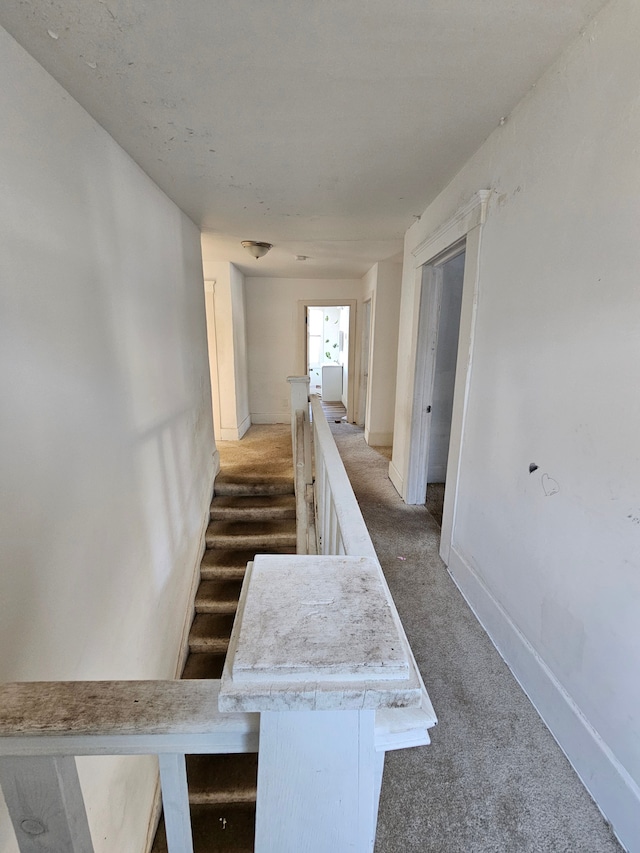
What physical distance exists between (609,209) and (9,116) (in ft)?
5.59

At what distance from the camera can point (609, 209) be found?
105 centimetres

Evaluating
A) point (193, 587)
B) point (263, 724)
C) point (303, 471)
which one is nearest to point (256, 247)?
point (303, 471)

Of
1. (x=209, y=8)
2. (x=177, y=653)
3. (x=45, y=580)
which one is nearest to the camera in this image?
(x=209, y=8)

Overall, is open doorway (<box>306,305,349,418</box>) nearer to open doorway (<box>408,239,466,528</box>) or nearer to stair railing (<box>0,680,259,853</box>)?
open doorway (<box>408,239,466,528</box>)

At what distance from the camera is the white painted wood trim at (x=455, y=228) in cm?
176

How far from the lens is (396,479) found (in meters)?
3.51

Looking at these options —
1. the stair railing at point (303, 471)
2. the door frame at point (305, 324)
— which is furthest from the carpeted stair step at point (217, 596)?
the door frame at point (305, 324)

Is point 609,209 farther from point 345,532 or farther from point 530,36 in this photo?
point 345,532

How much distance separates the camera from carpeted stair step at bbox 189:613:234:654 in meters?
2.72

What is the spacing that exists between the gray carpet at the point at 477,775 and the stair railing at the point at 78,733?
104 cm

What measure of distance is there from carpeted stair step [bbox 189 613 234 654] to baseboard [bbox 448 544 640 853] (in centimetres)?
191

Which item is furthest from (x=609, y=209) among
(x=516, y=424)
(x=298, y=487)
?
(x=298, y=487)

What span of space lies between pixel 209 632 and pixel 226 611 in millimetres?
182

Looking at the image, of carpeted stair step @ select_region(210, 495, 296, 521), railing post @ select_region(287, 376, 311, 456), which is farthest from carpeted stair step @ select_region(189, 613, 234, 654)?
railing post @ select_region(287, 376, 311, 456)
